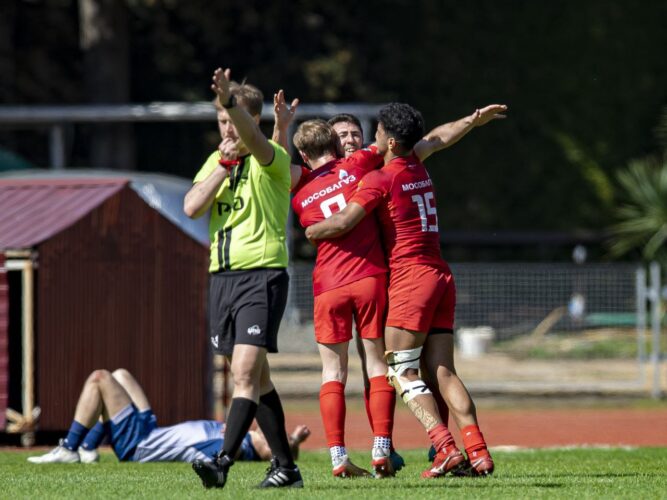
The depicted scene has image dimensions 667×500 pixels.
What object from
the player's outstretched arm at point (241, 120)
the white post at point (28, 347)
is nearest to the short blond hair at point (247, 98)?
the player's outstretched arm at point (241, 120)

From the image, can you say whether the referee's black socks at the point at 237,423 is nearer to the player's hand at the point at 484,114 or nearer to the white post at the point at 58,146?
the player's hand at the point at 484,114

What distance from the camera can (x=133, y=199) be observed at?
46.7 ft

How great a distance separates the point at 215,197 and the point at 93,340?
6.43 m

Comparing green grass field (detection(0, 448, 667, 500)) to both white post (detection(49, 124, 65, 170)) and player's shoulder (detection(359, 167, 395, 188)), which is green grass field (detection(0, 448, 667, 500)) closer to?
player's shoulder (detection(359, 167, 395, 188))

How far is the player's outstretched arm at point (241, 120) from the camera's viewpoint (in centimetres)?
711

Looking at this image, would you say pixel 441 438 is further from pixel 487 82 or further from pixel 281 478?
pixel 487 82

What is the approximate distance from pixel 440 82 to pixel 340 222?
26411 mm

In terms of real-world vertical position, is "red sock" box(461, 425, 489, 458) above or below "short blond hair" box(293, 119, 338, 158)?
below

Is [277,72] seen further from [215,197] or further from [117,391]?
[215,197]

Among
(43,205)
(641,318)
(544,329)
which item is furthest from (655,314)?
(43,205)

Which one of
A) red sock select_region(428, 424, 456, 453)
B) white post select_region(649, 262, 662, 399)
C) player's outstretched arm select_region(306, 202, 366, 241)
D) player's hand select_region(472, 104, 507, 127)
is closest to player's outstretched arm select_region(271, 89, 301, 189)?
player's outstretched arm select_region(306, 202, 366, 241)

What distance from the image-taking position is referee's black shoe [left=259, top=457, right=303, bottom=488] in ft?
24.5

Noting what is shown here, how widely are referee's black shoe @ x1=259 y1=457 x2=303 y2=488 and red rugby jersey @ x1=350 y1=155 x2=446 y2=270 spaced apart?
1.38 metres

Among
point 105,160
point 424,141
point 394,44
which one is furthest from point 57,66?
point 424,141
